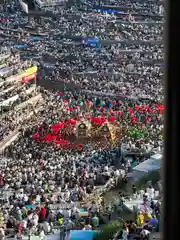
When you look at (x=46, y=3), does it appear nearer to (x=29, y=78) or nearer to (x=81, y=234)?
(x=29, y=78)

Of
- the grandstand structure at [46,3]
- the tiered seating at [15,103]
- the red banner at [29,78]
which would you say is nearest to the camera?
the tiered seating at [15,103]

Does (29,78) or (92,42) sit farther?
(92,42)

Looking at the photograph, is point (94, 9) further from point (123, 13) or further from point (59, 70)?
point (59, 70)

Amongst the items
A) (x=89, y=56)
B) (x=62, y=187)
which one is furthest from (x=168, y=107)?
(x=89, y=56)

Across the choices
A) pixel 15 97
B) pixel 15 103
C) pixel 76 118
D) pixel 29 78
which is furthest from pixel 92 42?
pixel 76 118

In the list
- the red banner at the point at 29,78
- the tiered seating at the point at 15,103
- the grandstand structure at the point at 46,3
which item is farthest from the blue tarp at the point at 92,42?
the grandstand structure at the point at 46,3

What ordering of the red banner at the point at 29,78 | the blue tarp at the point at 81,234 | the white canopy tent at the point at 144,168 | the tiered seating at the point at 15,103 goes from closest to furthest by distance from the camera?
the blue tarp at the point at 81,234 < the white canopy tent at the point at 144,168 < the tiered seating at the point at 15,103 < the red banner at the point at 29,78

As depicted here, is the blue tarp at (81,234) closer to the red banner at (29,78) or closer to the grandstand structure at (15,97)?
the grandstand structure at (15,97)
